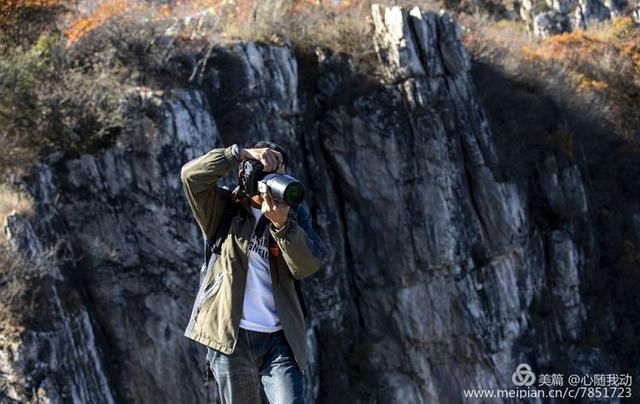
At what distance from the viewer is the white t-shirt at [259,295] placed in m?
3.86

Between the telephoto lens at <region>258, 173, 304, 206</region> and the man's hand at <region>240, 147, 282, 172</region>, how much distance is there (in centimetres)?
15

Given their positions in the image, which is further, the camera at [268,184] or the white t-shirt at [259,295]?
the white t-shirt at [259,295]

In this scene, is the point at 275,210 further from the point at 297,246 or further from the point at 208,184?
the point at 208,184

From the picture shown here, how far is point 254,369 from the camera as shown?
3854mm

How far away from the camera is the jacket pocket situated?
3896mm

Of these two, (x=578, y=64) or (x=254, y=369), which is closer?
(x=254, y=369)

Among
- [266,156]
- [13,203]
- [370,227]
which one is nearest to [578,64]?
[370,227]

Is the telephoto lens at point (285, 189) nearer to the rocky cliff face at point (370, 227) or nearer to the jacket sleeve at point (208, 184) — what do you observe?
the jacket sleeve at point (208, 184)

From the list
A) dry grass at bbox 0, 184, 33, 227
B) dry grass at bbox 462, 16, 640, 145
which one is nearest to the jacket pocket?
dry grass at bbox 0, 184, 33, 227

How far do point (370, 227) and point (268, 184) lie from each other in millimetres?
10789

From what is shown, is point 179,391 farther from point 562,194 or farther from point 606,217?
point 606,217

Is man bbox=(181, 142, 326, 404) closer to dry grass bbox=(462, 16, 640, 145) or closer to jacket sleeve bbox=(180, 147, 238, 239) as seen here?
jacket sleeve bbox=(180, 147, 238, 239)

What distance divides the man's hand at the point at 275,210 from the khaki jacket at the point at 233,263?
0.13 feet

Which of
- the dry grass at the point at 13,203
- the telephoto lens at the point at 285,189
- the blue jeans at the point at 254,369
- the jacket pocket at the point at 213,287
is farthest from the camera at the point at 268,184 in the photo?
the dry grass at the point at 13,203
